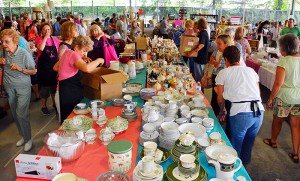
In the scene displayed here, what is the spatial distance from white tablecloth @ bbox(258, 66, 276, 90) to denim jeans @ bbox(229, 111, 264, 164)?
275 centimetres

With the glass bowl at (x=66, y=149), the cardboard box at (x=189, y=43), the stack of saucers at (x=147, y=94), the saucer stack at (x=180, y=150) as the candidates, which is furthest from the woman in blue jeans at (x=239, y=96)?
the cardboard box at (x=189, y=43)

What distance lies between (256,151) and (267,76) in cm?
229

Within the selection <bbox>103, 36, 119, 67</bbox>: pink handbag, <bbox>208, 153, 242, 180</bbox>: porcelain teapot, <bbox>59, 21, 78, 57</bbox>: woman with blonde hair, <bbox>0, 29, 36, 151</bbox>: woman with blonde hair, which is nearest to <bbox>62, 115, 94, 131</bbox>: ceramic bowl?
<bbox>208, 153, 242, 180</bbox>: porcelain teapot

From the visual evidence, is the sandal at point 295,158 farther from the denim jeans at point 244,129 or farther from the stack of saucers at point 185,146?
the stack of saucers at point 185,146

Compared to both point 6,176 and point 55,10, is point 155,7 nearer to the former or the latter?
point 55,10

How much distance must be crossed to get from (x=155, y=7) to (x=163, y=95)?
47.1 feet

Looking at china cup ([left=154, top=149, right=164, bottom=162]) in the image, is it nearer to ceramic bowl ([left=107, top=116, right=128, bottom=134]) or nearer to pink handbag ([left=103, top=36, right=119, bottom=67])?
ceramic bowl ([left=107, top=116, right=128, bottom=134])

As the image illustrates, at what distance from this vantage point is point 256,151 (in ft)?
10.3

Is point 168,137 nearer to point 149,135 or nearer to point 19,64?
point 149,135

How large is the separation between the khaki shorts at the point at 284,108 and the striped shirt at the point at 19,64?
8.98 feet

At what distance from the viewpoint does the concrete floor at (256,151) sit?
2699mm

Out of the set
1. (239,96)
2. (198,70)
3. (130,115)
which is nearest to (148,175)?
(130,115)

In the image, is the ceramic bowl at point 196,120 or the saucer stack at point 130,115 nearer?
the ceramic bowl at point 196,120

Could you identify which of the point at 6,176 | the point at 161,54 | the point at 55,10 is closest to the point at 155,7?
the point at 55,10
